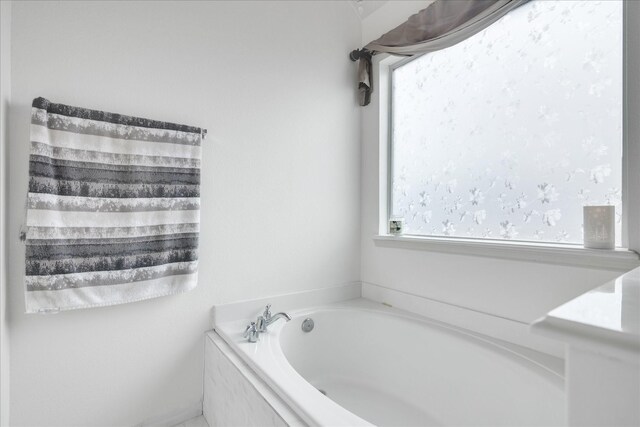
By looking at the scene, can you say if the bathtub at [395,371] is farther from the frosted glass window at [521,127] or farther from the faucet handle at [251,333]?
the frosted glass window at [521,127]

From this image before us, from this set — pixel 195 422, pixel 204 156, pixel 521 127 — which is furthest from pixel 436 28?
pixel 195 422

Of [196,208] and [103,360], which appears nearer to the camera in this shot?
[103,360]

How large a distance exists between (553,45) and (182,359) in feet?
7.26

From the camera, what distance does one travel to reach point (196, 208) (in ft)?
4.81

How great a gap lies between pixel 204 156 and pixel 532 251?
1560 mm

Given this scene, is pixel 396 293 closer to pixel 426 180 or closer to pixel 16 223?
pixel 426 180

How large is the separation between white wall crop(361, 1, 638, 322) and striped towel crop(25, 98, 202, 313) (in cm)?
111

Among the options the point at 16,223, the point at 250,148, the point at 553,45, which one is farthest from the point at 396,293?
the point at 16,223

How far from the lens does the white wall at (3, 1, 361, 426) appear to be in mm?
1206

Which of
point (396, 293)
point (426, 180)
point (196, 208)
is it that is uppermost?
point (426, 180)

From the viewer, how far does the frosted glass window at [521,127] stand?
119 centimetres

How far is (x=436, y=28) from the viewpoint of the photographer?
1614 mm

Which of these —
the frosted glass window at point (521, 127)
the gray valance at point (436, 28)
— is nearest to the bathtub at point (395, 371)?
the frosted glass window at point (521, 127)

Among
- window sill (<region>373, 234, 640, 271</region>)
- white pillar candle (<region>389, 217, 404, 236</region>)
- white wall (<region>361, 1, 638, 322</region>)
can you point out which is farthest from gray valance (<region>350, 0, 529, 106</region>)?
window sill (<region>373, 234, 640, 271</region>)
